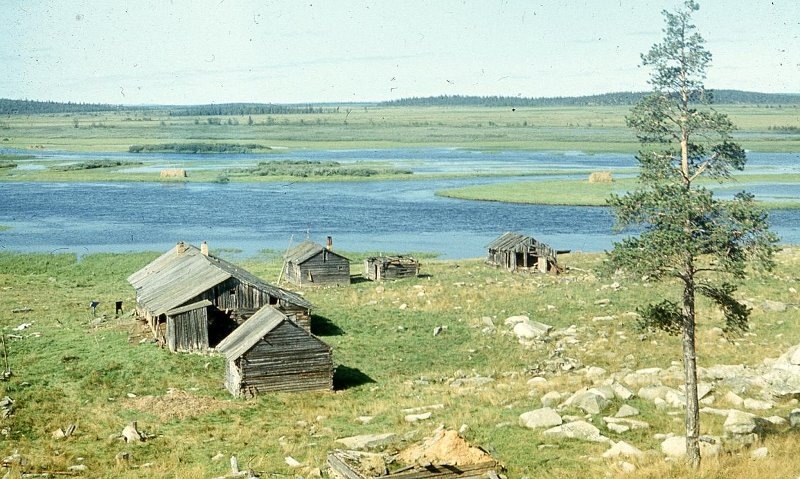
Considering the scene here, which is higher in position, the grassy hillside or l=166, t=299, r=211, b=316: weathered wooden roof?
l=166, t=299, r=211, b=316: weathered wooden roof

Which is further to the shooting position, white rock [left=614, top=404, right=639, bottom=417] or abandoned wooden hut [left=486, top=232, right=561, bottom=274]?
abandoned wooden hut [left=486, top=232, right=561, bottom=274]

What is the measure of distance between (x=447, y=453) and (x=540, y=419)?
4.58m

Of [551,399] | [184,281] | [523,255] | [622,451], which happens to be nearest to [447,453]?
[622,451]

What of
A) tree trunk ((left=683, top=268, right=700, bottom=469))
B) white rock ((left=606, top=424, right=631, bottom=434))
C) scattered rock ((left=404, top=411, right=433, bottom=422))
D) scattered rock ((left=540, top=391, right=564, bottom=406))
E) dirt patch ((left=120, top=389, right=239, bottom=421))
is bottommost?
dirt patch ((left=120, top=389, right=239, bottom=421))

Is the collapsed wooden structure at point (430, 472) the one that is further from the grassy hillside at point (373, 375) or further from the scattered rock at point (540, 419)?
the scattered rock at point (540, 419)

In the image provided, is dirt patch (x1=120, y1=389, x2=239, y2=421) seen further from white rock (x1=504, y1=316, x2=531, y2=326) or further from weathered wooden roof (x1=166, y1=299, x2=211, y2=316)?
white rock (x1=504, y1=316, x2=531, y2=326)

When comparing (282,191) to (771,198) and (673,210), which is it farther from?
(673,210)

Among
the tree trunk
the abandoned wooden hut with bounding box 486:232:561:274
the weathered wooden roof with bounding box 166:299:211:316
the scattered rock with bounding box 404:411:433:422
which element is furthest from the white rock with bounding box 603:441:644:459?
the abandoned wooden hut with bounding box 486:232:561:274

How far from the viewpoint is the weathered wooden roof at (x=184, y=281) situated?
120ft

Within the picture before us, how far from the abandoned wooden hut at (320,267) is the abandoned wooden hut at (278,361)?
20243 millimetres

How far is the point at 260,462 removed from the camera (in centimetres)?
2281

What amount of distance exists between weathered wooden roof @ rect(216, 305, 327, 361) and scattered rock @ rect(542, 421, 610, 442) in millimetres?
10494

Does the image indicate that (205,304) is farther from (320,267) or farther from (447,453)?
(447,453)

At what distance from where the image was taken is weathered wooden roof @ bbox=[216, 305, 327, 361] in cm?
3066
